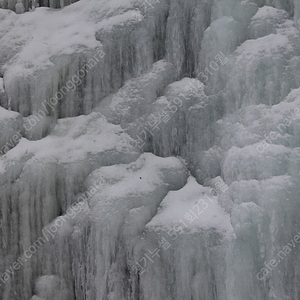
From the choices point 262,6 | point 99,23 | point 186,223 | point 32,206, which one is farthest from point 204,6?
point 32,206

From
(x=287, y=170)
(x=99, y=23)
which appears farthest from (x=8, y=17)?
(x=287, y=170)

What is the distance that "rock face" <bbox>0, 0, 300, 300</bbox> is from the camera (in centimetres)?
499

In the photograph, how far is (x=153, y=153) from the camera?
589 centimetres

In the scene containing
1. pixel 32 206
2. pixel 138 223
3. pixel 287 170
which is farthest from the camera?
pixel 32 206

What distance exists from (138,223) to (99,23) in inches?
94.1

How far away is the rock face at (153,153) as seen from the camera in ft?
16.4

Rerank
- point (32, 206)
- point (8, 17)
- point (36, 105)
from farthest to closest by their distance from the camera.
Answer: point (8, 17) → point (36, 105) → point (32, 206)

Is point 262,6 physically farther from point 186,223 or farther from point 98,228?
Answer: point 98,228

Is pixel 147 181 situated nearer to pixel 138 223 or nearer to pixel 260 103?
pixel 138 223

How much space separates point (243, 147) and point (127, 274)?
152cm

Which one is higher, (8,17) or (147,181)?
(8,17)

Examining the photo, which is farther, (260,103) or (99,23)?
(99,23)

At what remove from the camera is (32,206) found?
5703mm

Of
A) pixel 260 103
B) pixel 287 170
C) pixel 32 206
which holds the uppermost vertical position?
pixel 260 103
